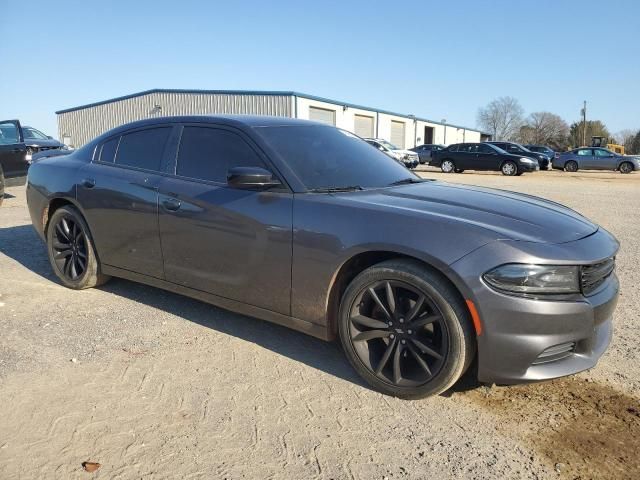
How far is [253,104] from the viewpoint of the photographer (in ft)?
111

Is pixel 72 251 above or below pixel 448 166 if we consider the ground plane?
below

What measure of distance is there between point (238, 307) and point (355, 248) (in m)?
1.04

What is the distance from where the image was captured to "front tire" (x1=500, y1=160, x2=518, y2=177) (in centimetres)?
2455

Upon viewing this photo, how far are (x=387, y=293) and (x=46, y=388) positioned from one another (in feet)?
6.69

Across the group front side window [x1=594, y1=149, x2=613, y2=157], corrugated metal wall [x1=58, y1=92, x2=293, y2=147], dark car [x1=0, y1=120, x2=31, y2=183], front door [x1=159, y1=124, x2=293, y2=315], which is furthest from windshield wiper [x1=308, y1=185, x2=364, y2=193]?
front side window [x1=594, y1=149, x2=613, y2=157]

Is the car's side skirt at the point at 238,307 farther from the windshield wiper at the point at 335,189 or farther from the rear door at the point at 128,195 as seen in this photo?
the windshield wiper at the point at 335,189

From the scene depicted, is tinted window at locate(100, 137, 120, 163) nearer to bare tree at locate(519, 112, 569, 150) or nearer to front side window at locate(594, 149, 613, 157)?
front side window at locate(594, 149, 613, 157)

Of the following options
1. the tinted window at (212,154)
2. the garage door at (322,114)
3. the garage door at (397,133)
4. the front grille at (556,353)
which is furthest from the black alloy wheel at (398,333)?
the garage door at (397,133)

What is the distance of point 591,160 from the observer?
30047 millimetres

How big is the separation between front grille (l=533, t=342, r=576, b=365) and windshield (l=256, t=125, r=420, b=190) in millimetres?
1552

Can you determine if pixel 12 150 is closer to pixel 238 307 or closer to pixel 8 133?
pixel 8 133

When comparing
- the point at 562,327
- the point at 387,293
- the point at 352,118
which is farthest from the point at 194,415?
the point at 352,118

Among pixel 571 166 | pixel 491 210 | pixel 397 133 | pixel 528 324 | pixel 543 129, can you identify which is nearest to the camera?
pixel 528 324

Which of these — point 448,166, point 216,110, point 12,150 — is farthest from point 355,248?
point 216,110
